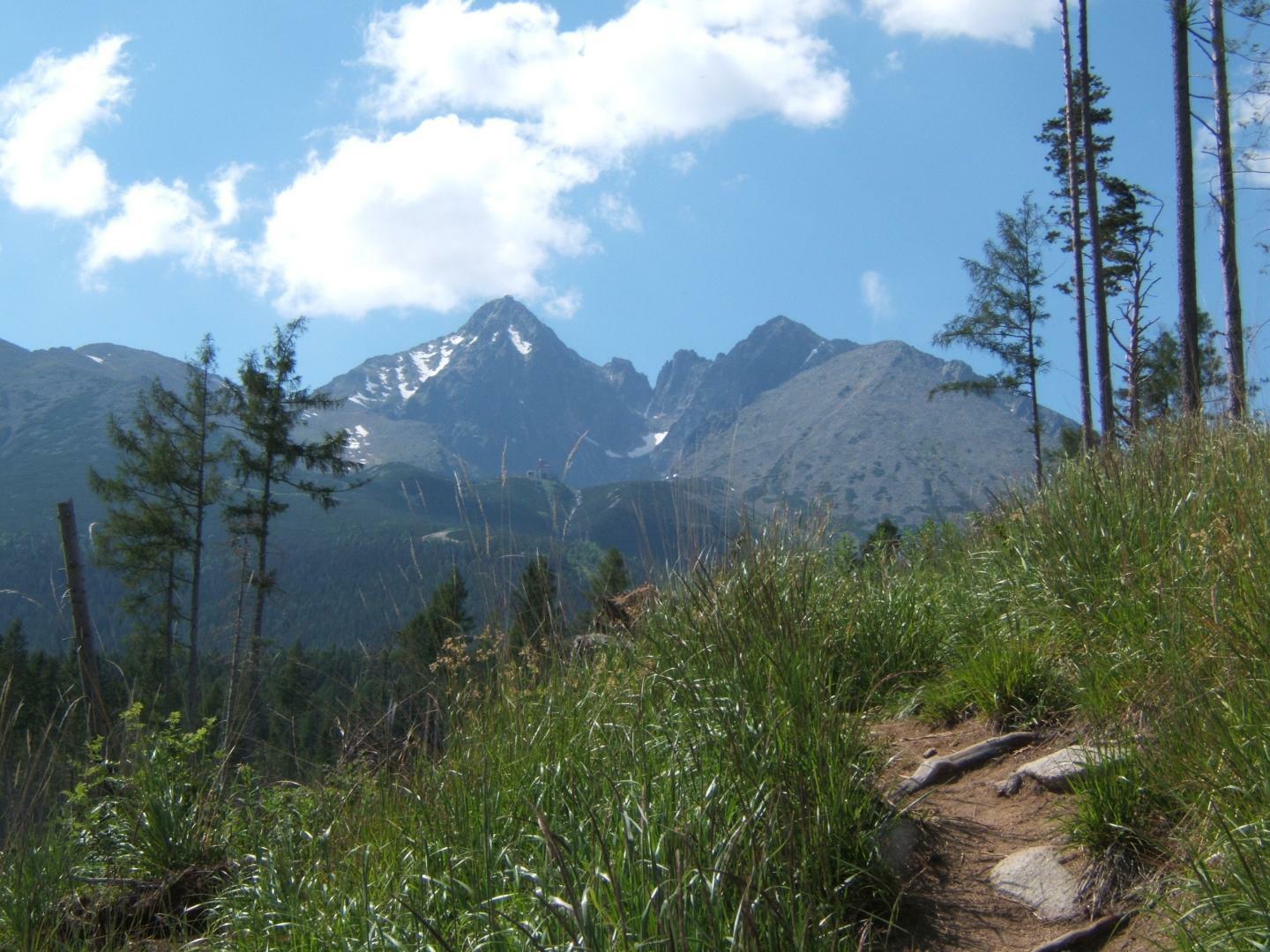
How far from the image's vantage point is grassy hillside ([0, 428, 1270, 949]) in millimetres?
2613

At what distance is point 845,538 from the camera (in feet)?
25.0

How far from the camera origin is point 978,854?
3.54m

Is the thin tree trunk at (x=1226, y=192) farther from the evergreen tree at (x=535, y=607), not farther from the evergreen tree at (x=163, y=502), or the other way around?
the evergreen tree at (x=163, y=502)

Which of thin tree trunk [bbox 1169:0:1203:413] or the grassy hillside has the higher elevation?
thin tree trunk [bbox 1169:0:1203:413]

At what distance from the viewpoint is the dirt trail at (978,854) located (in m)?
3.05

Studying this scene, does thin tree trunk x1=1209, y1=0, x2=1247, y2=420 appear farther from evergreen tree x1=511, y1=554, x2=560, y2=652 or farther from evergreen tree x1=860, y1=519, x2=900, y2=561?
evergreen tree x1=511, y1=554, x2=560, y2=652

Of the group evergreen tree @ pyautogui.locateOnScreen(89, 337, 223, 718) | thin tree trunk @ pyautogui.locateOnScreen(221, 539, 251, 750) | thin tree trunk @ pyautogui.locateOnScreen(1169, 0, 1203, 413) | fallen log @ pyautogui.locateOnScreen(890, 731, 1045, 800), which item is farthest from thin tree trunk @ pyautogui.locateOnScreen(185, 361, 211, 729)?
fallen log @ pyautogui.locateOnScreen(890, 731, 1045, 800)

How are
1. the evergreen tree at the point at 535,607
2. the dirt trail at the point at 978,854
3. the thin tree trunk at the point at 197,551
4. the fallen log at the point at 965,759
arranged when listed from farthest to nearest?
1. the thin tree trunk at the point at 197,551
2. the evergreen tree at the point at 535,607
3. the fallen log at the point at 965,759
4. the dirt trail at the point at 978,854

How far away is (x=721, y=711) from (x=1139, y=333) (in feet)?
89.1

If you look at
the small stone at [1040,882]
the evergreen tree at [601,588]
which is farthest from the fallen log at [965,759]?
the evergreen tree at [601,588]

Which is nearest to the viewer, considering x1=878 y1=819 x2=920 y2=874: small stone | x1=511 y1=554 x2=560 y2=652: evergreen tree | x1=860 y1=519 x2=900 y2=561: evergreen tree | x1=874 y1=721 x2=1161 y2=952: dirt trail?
x1=874 y1=721 x2=1161 y2=952: dirt trail

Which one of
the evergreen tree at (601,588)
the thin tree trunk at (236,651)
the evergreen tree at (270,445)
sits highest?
the evergreen tree at (270,445)

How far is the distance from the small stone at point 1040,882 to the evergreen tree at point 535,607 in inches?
90.6

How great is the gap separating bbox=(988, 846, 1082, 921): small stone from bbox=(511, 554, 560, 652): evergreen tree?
2.30 m
